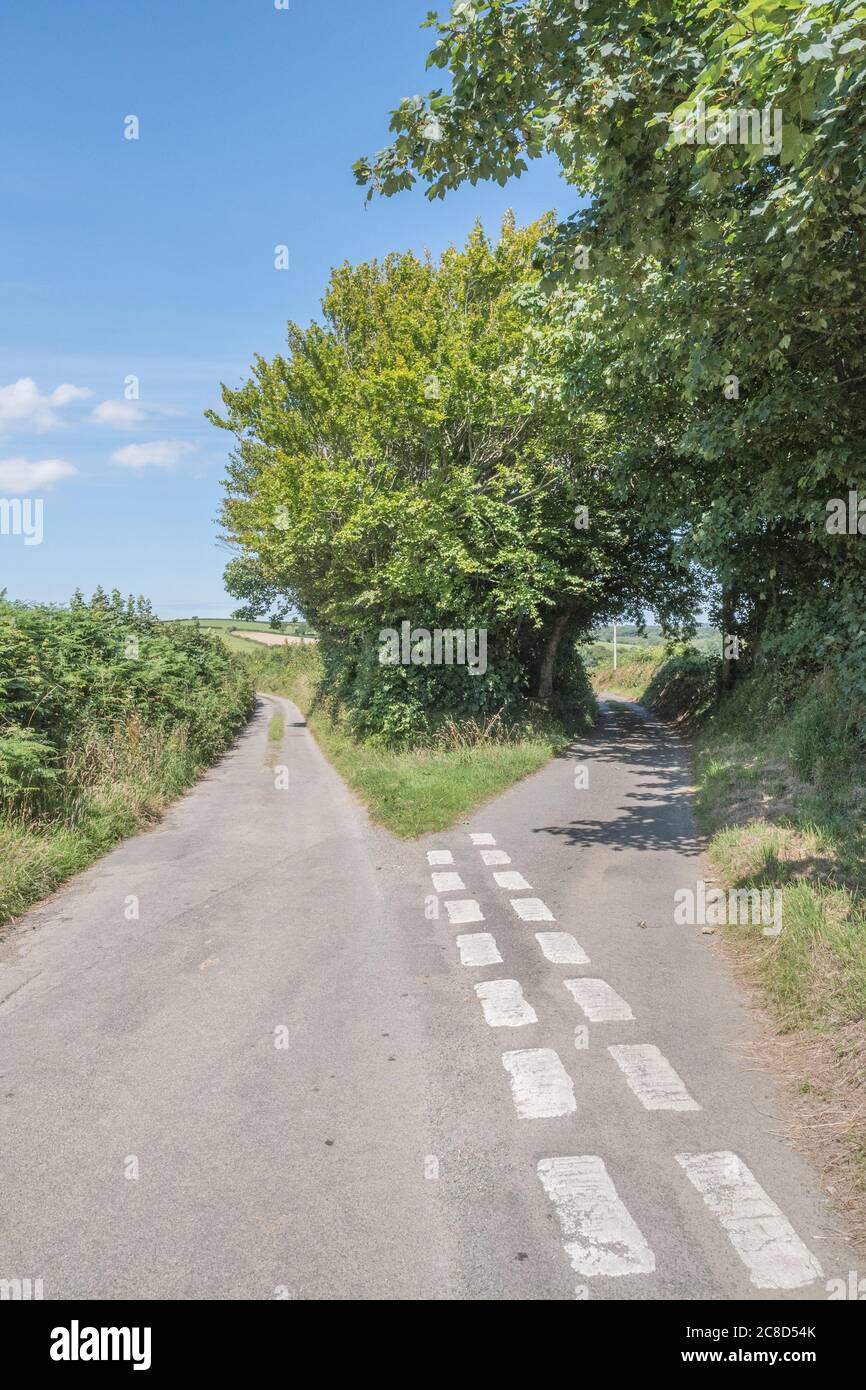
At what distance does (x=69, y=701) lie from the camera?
12438mm

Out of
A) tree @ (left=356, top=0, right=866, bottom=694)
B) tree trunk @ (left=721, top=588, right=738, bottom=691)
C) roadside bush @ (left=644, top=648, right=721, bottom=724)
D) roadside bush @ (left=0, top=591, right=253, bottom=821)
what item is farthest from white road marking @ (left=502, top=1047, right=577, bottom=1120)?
roadside bush @ (left=644, top=648, right=721, bottom=724)

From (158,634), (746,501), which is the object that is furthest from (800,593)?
(158,634)

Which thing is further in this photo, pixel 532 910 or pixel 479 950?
pixel 532 910

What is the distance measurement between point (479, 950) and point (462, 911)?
105 centimetres

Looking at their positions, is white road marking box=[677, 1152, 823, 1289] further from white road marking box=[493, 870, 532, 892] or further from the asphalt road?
white road marking box=[493, 870, 532, 892]

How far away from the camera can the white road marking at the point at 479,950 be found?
664 centimetres

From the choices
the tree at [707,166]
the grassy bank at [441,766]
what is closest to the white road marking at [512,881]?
the grassy bank at [441,766]

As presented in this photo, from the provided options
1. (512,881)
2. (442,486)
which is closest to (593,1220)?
(512,881)

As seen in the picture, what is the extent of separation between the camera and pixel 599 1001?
5871 millimetres

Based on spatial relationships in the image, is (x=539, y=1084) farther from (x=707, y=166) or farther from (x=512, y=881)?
(x=707, y=166)

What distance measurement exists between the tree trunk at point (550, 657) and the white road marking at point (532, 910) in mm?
16748

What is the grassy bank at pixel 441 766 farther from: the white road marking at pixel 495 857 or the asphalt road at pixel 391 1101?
the asphalt road at pixel 391 1101
